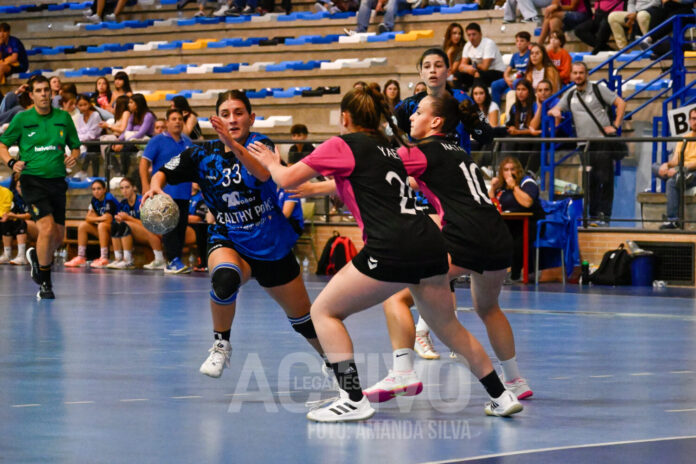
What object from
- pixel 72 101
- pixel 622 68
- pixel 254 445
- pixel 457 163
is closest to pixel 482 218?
pixel 457 163

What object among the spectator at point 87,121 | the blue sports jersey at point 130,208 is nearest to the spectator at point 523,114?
the blue sports jersey at point 130,208

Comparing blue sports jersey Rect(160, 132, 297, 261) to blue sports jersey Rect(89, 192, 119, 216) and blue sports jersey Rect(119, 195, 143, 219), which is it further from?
blue sports jersey Rect(89, 192, 119, 216)

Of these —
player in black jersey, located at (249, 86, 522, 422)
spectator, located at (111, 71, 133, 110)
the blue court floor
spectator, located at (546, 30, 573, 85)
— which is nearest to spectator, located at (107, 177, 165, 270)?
spectator, located at (111, 71, 133, 110)

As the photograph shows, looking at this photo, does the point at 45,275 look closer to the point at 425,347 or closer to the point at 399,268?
the point at 425,347

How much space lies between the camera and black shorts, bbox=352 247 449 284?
18.0 ft

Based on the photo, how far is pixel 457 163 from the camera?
6129 mm

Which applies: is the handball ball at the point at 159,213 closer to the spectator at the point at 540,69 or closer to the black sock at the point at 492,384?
the black sock at the point at 492,384

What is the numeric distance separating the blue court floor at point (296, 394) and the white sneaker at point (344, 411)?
63 millimetres

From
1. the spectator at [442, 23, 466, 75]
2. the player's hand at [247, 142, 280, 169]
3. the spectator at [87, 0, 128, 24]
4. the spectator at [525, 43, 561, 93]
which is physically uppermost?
the spectator at [87, 0, 128, 24]

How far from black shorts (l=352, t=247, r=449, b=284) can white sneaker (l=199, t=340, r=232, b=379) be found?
4.33 ft

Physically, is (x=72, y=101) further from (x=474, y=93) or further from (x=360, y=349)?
(x=360, y=349)

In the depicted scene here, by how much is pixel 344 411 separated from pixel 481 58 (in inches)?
528

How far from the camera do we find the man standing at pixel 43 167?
469 inches

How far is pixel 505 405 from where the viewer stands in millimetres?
5703
